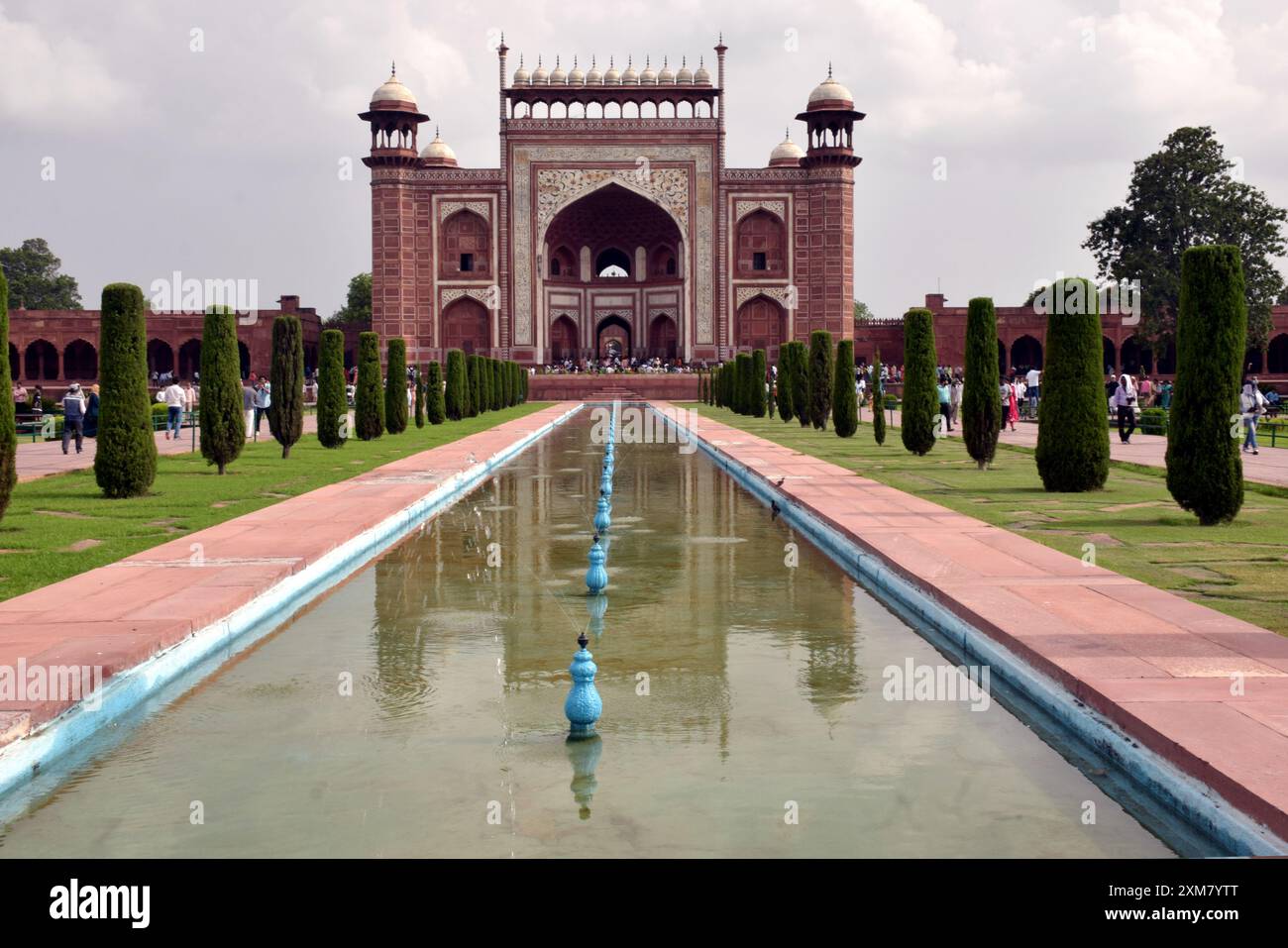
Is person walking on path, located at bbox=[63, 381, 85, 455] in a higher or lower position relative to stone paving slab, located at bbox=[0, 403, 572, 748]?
higher

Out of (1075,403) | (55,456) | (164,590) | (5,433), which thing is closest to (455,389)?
(55,456)

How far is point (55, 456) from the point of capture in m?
15.8

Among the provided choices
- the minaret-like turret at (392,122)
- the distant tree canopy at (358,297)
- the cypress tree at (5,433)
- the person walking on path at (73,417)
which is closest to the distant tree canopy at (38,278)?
the distant tree canopy at (358,297)

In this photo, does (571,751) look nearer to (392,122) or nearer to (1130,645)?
(1130,645)

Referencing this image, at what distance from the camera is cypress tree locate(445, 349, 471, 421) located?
81.2 feet

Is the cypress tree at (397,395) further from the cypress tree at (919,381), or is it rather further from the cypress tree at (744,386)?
the cypress tree at (744,386)

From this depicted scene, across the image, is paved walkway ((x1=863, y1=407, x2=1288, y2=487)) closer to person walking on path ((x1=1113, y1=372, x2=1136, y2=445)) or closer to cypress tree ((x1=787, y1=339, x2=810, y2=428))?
person walking on path ((x1=1113, y1=372, x2=1136, y2=445))

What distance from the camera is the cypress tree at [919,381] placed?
1458 centimetres

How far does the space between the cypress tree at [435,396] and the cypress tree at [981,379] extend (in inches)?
500

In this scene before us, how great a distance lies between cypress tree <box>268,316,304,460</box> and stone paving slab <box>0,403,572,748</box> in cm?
472

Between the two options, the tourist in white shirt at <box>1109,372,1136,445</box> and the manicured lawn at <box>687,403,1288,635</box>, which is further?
the tourist in white shirt at <box>1109,372,1136,445</box>

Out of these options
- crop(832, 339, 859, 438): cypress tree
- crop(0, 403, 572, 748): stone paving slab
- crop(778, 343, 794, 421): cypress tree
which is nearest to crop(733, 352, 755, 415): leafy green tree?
crop(778, 343, 794, 421): cypress tree
